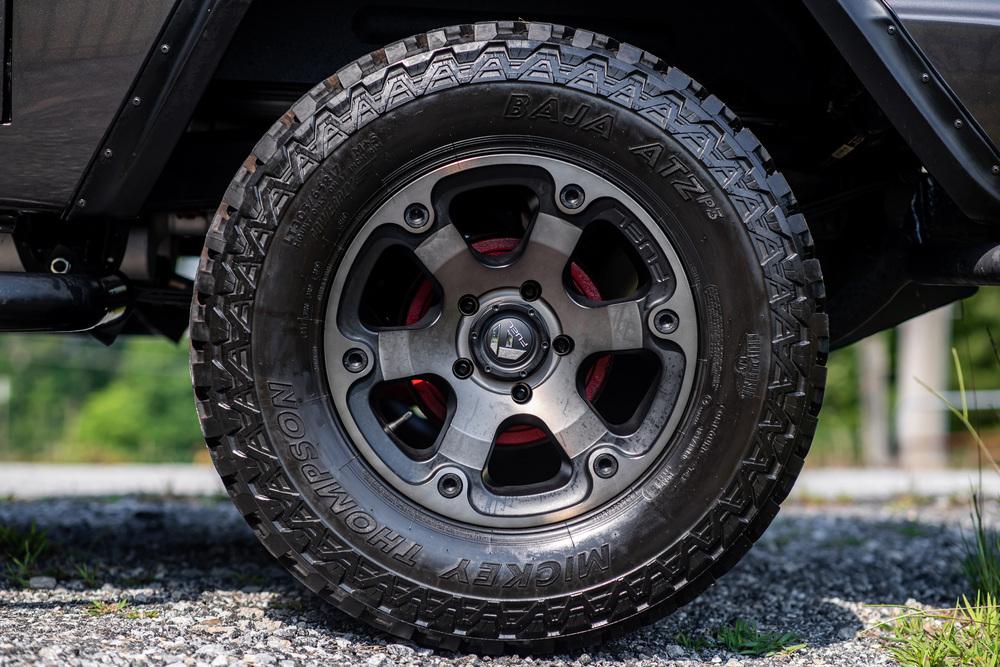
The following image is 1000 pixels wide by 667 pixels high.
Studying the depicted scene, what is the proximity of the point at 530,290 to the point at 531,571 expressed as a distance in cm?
60

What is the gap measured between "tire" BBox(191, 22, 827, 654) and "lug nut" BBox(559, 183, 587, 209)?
0.07m

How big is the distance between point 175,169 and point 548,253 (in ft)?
3.50

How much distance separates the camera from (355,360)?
2006 millimetres

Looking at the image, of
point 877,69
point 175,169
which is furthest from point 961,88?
point 175,169

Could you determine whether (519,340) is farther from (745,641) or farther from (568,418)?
(745,641)

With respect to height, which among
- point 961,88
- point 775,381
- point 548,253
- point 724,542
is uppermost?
point 961,88

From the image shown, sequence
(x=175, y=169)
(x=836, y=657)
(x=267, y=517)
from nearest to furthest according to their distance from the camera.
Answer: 1. (x=267, y=517)
2. (x=836, y=657)
3. (x=175, y=169)

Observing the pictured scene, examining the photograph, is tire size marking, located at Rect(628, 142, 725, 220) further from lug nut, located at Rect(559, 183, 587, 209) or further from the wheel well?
the wheel well

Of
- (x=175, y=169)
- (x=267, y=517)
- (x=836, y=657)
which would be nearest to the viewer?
(x=267, y=517)

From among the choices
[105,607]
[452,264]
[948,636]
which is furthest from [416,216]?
[948,636]

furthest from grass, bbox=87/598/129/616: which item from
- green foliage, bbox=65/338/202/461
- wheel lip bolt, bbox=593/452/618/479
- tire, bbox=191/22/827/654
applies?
green foliage, bbox=65/338/202/461

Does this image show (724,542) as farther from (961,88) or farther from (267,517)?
(961,88)

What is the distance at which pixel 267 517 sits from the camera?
6.27ft

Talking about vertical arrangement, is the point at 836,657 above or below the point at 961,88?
below
